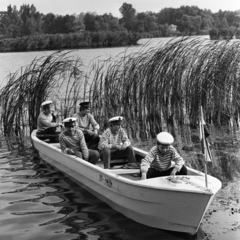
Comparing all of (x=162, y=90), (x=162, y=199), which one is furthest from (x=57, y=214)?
(x=162, y=90)

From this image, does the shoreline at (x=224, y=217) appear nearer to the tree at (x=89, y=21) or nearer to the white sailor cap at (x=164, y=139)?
the white sailor cap at (x=164, y=139)

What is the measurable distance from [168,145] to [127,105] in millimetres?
7303

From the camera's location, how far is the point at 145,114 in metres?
15.9

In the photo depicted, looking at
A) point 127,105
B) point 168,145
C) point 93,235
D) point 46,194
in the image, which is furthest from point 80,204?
point 127,105

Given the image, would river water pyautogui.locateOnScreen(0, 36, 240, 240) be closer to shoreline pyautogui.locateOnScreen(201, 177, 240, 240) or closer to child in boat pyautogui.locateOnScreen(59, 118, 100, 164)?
shoreline pyautogui.locateOnScreen(201, 177, 240, 240)

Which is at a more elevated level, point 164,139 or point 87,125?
point 164,139

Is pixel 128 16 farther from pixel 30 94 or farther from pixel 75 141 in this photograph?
pixel 75 141

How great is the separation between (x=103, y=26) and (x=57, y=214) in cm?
7006

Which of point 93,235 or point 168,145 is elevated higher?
point 168,145

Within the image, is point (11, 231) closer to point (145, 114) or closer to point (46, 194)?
point (46, 194)

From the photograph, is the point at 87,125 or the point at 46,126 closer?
the point at 87,125

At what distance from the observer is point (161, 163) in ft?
28.5

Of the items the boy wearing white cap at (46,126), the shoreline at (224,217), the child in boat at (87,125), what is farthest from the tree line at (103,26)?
the shoreline at (224,217)

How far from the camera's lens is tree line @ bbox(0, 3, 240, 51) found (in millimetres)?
47125
